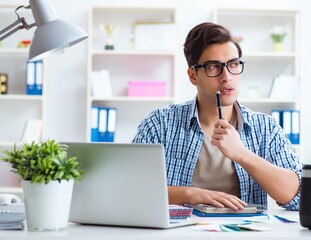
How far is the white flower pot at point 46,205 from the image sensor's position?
5.17 ft

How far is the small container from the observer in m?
1.68

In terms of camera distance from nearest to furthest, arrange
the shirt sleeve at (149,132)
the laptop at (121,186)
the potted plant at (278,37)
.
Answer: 1. the laptop at (121,186)
2. the shirt sleeve at (149,132)
3. the potted plant at (278,37)

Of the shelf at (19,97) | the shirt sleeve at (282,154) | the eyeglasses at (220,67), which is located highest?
the shelf at (19,97)

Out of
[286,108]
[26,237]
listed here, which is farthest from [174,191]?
[286,108]

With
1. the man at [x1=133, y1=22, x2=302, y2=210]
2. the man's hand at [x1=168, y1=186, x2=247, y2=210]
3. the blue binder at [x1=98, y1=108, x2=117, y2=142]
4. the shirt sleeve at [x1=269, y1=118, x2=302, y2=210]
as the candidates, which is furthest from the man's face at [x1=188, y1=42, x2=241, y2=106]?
the blue binder at [x1=98, y1=108, x2=117, y2=142]

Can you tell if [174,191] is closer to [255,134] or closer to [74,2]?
[255,134]

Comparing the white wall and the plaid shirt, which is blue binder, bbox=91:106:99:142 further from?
the plaid shirt

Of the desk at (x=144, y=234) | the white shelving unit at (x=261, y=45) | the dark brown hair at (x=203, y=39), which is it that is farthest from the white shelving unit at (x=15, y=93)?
the desk at (x=144, y=234)

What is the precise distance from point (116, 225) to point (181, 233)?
0.19 metres

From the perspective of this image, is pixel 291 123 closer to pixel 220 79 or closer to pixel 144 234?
pixel 220 79

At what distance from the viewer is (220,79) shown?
239 centimetres

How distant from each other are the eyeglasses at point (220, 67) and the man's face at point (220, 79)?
1 centimetres

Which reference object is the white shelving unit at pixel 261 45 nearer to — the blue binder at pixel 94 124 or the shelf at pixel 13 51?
the blue binder at pixel 94 124

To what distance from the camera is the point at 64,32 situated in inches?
75.2
